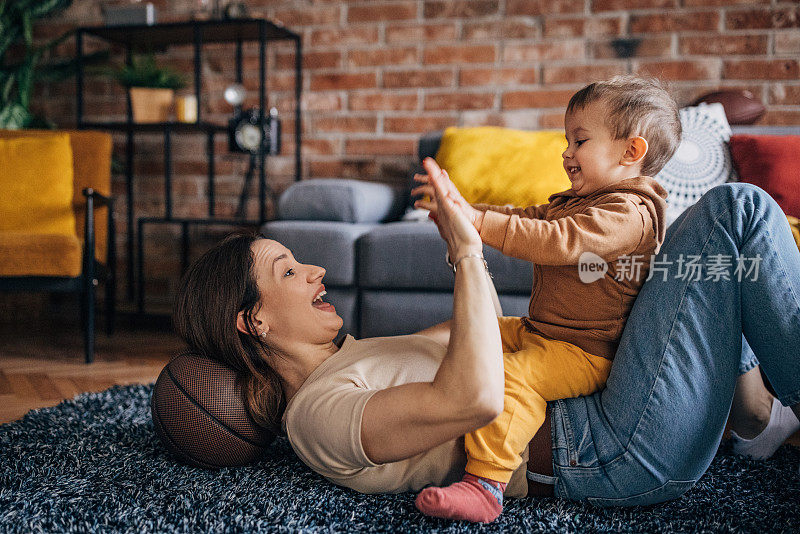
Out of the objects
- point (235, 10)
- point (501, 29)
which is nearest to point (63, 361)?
point (235, 10)

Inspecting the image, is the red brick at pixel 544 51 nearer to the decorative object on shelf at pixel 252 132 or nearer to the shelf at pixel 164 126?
the decorative object on shelf at pixel 252 132

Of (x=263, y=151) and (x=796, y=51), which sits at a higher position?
(x=796, y=51)

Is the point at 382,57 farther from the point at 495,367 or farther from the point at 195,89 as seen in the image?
the point at 495,367

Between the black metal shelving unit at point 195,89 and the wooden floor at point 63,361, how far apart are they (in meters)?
0.34

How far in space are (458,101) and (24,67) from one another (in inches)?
83.7

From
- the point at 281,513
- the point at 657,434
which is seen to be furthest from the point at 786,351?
the point at 281,513

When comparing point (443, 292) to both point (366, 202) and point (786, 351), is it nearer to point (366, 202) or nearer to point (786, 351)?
point (366, 202)

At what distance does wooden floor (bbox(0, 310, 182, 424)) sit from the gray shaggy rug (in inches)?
23.3

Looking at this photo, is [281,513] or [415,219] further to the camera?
[415,219]

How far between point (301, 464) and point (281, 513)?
232mm

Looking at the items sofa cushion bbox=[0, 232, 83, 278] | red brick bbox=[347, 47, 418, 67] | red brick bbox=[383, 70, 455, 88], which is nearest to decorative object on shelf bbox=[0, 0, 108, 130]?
sofa cushion bbox=[0, 232, 83, 278]

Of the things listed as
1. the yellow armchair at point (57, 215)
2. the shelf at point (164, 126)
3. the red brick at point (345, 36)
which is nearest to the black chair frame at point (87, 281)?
the yellow armchair at point (57, 215)

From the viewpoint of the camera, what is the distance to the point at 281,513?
3.50ft

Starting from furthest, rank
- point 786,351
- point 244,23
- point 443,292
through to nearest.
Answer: point 244,23 < point 443,292 < point 786,351
